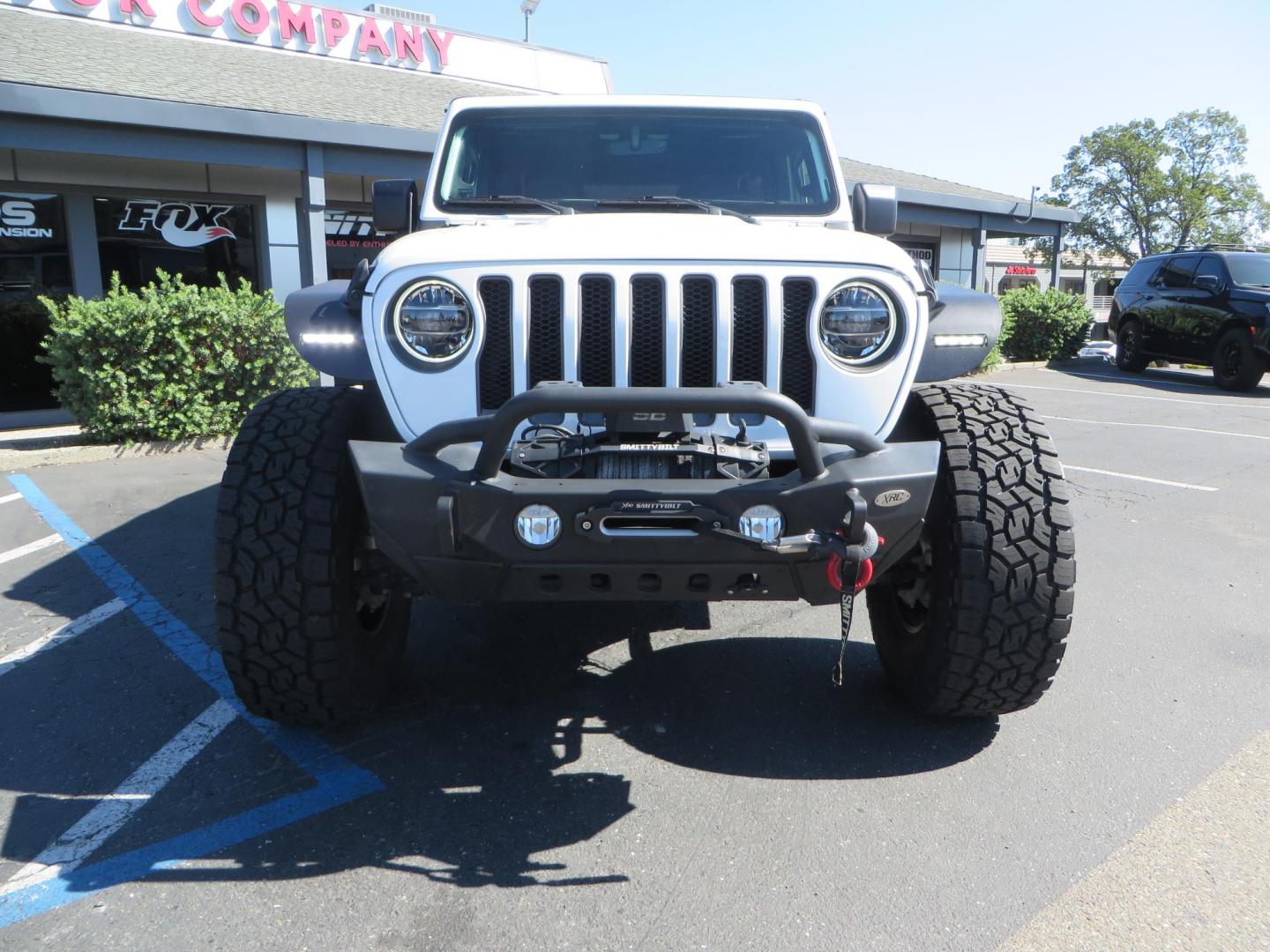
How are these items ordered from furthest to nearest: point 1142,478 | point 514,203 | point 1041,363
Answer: point 1041,363 < point 1142,478 < point 514,203

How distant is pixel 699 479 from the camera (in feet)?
7.61

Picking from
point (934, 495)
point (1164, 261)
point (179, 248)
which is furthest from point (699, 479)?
point (1164, 261)

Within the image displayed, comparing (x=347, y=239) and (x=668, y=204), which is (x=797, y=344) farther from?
(x=347, y=239)

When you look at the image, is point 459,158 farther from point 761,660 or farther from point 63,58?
point 63,58

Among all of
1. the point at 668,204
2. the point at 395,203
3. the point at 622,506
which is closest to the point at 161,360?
the point at 395,203

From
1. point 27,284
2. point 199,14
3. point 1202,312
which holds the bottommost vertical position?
point 1202,312

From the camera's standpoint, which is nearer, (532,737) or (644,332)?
(644,332)

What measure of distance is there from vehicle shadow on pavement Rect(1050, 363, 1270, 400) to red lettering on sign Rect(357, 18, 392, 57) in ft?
41.1

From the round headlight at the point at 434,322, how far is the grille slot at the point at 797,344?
85 cm

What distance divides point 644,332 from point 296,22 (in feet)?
49.2

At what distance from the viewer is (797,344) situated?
104 inches

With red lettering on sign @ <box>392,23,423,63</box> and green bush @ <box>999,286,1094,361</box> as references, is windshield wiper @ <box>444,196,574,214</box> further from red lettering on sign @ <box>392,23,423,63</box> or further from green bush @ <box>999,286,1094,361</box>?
green bush @ <box>999,286,1094,361</box>

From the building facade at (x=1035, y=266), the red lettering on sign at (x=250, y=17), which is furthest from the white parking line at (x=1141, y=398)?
the building facade at (x=1035, y=266)

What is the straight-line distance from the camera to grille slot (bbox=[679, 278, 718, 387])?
8.53 feet
